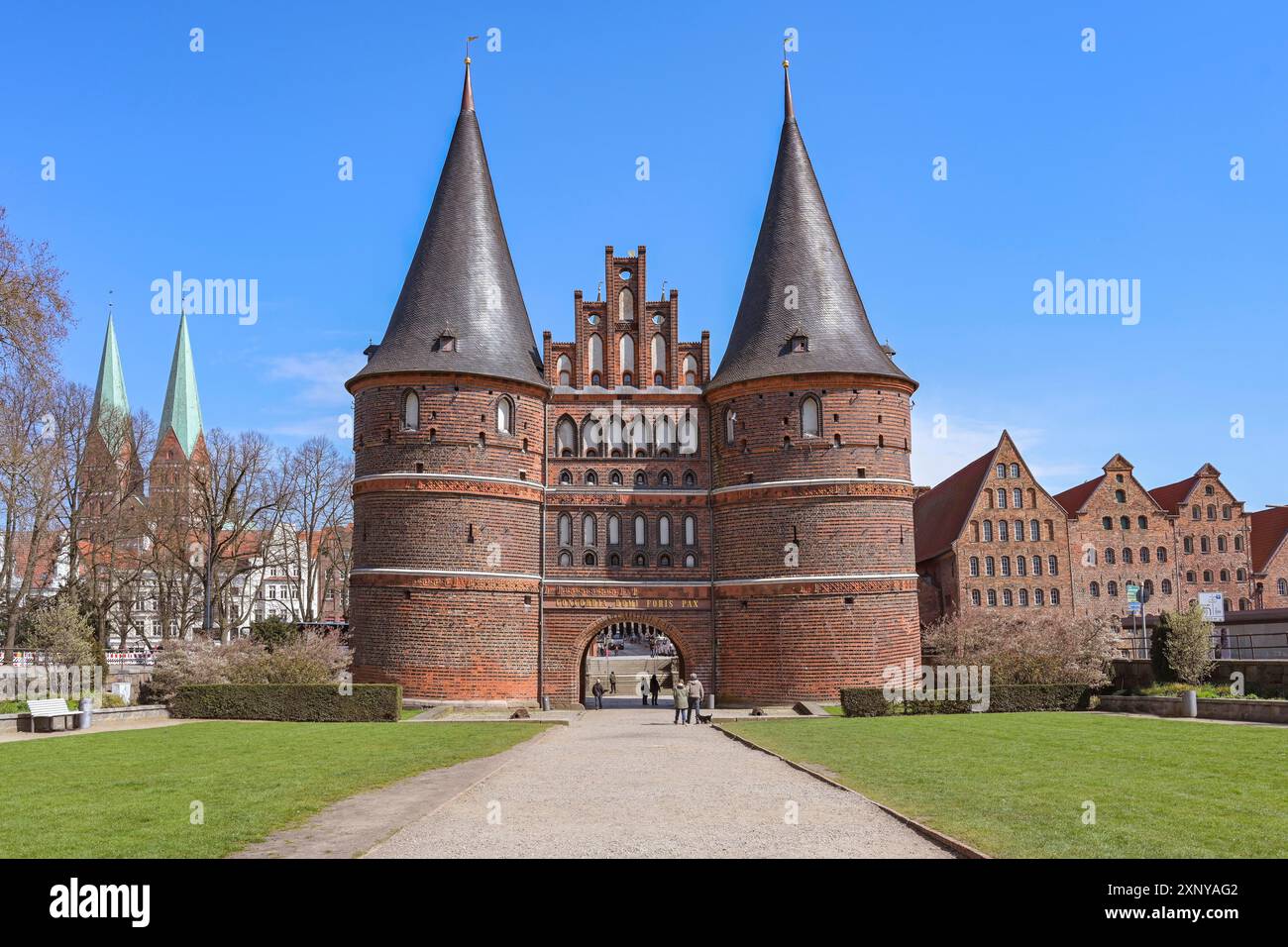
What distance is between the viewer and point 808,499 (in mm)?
36469

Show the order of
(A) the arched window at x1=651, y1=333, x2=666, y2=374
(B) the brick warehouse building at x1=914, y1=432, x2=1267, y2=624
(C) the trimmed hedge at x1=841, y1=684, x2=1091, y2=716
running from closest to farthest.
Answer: (C) the trimmed hedge at x1=841, y1=684, x2=1091, y2=716 → (A) the arched window at x1=651, y1=333, x2=666, y2=374 → (B) the brick warehouse building at x1=914, y1=432, x2=1267, y2=624

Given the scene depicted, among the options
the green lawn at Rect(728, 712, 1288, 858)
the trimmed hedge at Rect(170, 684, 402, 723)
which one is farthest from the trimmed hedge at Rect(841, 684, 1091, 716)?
the trimmed hedge at Rect(170, 684, 402, 723)

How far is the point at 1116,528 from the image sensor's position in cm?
6259

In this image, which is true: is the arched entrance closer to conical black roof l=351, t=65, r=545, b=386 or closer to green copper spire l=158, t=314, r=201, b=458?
conical black roof l=351, t=65, r=545, b=386

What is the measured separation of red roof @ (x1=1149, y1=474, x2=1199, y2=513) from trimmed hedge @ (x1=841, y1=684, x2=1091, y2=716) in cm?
3881

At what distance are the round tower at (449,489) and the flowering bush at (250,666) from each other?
2.19 metres

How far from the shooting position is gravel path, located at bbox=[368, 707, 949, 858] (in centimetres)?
1039

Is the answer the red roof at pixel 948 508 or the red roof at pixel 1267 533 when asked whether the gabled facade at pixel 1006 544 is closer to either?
the red roof at pixel 948 508

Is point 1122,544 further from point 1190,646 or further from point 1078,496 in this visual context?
point 1190,646

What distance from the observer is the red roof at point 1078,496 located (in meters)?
63.4

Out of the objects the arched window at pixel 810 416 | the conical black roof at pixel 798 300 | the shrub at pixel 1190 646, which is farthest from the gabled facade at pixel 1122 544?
the shrub at pixel 1190 646

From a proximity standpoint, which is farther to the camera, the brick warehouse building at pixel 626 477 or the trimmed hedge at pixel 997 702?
the brick warehouse building at pixel 626 477

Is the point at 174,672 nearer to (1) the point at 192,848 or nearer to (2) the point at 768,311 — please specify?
(2) the point at 768,311

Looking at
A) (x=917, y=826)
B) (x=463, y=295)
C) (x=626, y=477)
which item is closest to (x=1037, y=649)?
(x=626, y=477)
